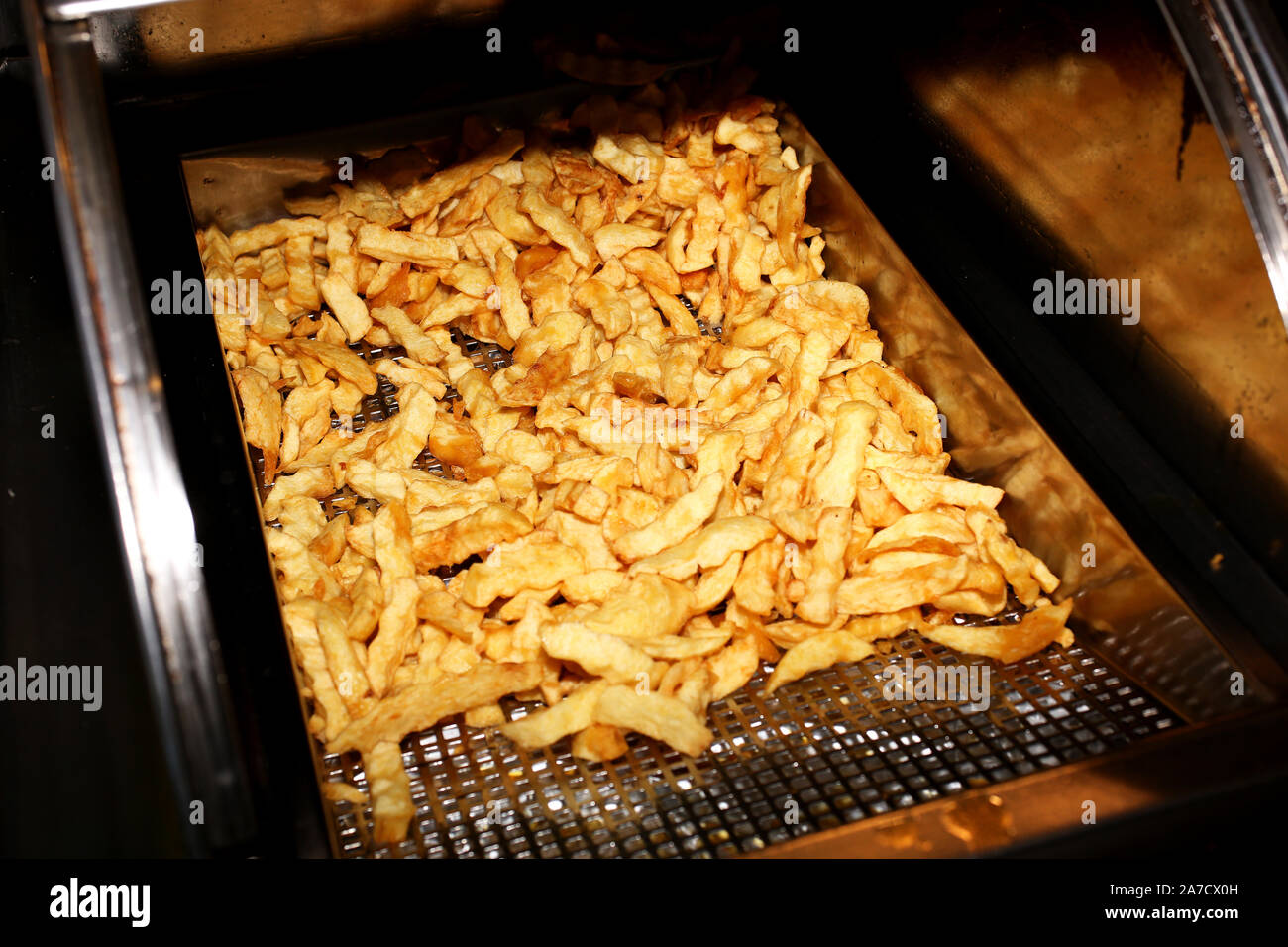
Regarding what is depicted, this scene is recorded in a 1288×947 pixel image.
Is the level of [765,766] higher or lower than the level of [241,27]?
lower

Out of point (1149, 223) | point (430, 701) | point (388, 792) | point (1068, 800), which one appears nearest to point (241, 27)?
point (430, 701)

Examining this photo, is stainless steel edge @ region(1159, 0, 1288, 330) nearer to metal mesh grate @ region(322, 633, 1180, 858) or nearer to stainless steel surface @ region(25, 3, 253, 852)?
metal mesh grate @ region(322, 633, 1180, 858)

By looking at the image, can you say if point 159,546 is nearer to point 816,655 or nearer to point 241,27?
point 816,655

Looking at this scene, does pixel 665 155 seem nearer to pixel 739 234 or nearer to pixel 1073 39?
pixel 739 234

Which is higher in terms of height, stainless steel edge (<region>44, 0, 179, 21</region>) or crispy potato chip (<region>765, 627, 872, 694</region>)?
stainless steel edge (<region>44, 0, 179, 21</region>)

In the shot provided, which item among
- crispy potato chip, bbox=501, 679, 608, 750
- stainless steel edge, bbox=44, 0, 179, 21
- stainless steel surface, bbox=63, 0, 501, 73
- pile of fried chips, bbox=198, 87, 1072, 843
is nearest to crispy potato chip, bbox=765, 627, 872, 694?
pile of fried chips, bbox=198, 87, 1072, 843

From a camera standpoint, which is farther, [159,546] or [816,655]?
[816,655]
